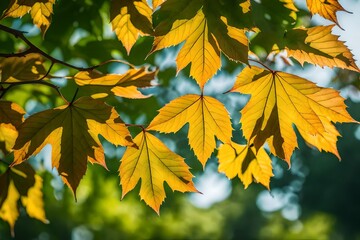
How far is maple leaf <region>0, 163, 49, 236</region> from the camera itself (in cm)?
105

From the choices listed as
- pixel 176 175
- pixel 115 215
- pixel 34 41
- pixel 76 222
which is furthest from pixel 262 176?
pixel 76 222

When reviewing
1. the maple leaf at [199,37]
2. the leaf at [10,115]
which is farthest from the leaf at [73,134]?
the maple leaf at [199,37]

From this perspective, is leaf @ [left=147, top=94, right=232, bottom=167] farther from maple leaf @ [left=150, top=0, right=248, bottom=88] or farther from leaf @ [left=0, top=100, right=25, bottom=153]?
leaf @ [left=0, top=100, right=25, bottom=153]

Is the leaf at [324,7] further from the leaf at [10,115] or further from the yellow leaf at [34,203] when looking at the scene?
the yellow leaf at [34,203]

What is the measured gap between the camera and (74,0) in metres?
1.10

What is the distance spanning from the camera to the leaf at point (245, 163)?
0.93m

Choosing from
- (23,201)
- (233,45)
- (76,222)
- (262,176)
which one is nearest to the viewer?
(233,45)

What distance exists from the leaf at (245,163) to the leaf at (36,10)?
45 cm

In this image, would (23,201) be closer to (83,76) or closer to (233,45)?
(83,76)

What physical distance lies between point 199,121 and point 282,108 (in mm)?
158

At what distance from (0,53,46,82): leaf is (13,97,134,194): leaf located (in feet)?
0.42

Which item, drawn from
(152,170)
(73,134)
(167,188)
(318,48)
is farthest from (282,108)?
(167,188)

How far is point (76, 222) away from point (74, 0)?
674 cm

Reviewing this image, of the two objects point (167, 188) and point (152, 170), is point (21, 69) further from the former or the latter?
point (167, 188)
